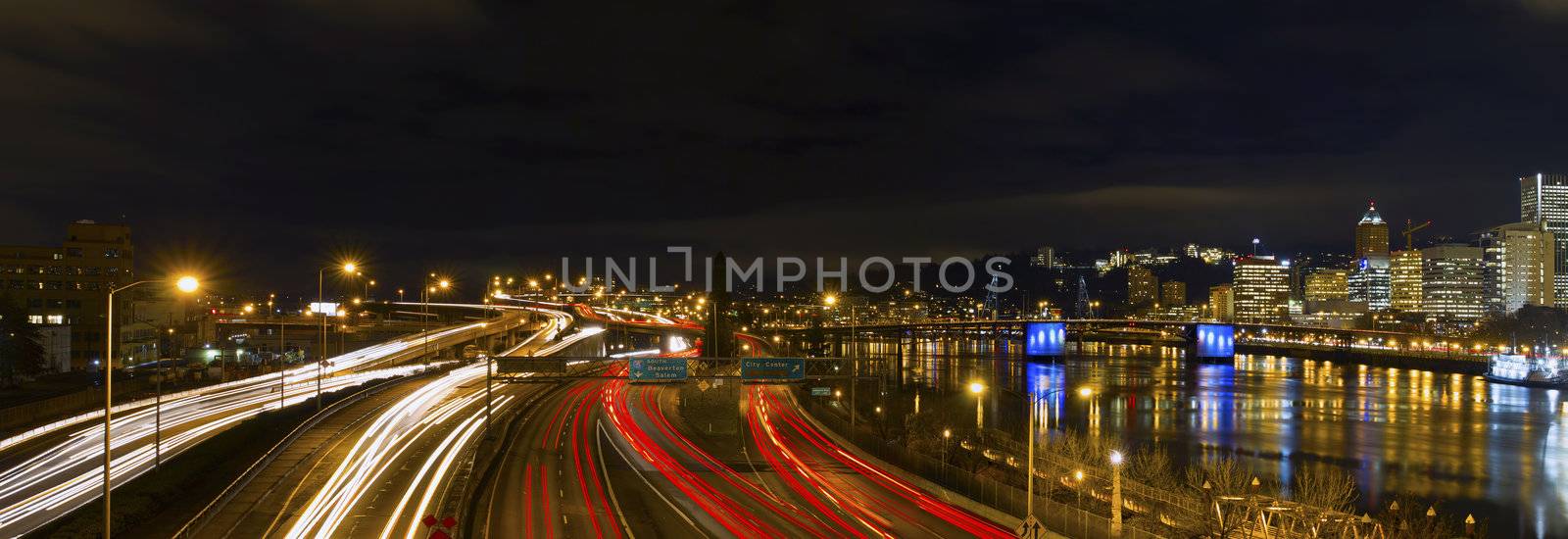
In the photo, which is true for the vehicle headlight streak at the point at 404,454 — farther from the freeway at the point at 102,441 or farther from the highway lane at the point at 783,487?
the highway lane at the point at 783,487

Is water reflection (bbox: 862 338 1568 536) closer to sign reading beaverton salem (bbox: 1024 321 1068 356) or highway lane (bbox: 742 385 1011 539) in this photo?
highway lane (bbox: 742 385 1011 539)

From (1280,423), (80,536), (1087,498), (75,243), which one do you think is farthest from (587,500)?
(75,243)

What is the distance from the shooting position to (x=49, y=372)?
213 ft

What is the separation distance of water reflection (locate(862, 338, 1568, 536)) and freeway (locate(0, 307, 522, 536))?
2777cm

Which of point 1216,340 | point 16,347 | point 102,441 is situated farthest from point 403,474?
point 1216,340

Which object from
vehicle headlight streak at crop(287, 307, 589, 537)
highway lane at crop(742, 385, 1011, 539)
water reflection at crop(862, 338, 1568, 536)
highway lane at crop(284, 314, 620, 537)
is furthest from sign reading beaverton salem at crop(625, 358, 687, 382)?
water reflection at crop(862, 338, 1568, 536)

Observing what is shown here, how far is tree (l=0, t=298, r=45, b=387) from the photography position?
5622 cm

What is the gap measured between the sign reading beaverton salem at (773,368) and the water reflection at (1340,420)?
760 centimetres

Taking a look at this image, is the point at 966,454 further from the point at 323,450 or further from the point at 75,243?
the point at 75,243

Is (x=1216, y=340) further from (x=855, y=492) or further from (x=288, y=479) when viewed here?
(x=288, y=479)

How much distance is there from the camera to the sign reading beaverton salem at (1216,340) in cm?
13112

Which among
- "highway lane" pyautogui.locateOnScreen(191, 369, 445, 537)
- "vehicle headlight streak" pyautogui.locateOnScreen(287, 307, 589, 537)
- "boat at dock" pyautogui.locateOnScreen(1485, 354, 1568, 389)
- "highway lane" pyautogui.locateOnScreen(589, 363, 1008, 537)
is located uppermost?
"highway lane" pyautogui.locateOnScreen(191, 369, 445, 537)

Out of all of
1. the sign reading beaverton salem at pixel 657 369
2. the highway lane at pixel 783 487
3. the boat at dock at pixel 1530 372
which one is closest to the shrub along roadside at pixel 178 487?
the highway lane at pixel 783 487

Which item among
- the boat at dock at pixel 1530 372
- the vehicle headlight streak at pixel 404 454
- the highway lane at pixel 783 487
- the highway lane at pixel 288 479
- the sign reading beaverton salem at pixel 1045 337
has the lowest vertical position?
the boat at dock at pixel 1530 372
